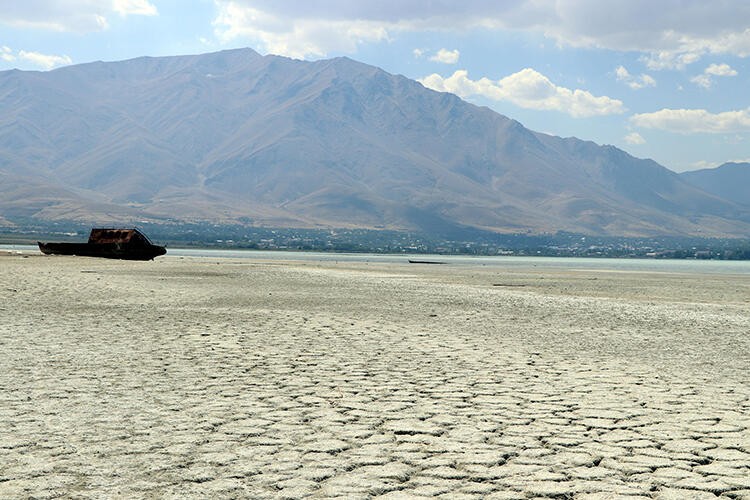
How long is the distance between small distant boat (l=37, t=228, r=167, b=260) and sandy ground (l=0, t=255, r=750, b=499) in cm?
4250

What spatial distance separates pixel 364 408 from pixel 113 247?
181 ft

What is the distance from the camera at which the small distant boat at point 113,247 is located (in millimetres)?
59250

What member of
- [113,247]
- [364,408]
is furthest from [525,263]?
[364,408]

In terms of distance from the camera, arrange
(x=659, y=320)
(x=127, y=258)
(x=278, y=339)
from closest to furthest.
→ (x=278, y=339) < (x=659, y=320) < (x=127, y=258)

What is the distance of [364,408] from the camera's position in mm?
8391

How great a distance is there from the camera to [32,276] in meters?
32.0

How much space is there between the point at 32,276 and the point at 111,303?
41.7 feet

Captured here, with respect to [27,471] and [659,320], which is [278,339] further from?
[659,320]

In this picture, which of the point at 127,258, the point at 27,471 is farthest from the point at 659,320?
the point at 127,258

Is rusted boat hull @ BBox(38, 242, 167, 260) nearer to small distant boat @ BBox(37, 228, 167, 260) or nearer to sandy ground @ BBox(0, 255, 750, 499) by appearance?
small distant boat @ BBox(37, 228, 167, 260)

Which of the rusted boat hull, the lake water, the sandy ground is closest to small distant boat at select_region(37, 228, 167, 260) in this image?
the rusted boat hull

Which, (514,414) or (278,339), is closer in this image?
(514,414)

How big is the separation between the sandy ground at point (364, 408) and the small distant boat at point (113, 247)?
4250cm

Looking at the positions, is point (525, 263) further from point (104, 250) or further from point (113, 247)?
point (104, 250)
